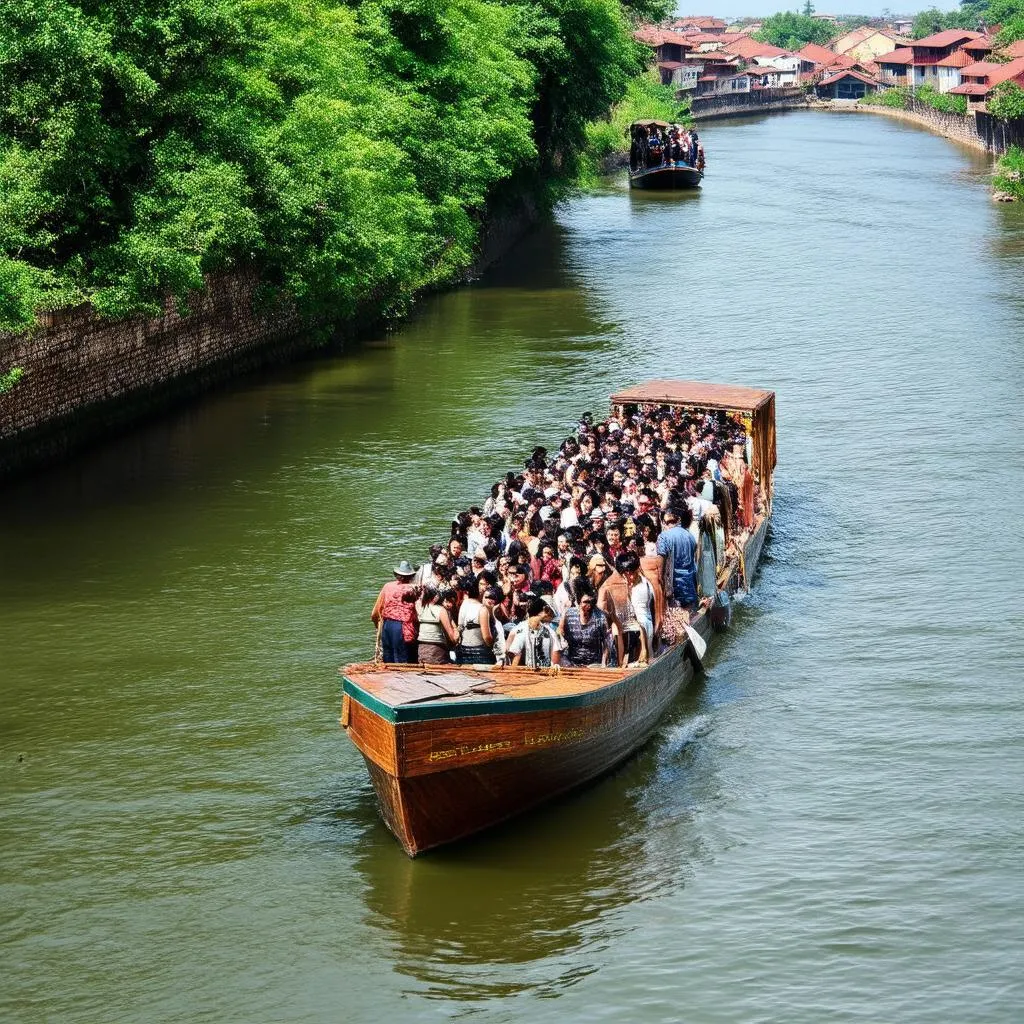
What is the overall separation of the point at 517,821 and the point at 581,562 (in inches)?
103

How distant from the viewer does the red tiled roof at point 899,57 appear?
164 m

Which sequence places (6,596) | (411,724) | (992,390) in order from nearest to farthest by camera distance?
(411,724), (6,596), (992,390)

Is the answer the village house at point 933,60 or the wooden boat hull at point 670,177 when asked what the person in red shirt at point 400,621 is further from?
the village house at point 933,60

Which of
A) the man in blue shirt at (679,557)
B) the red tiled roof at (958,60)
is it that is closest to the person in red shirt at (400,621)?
the man in blue shirt at (679,557)

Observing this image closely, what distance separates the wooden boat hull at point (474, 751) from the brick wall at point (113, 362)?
1429cm

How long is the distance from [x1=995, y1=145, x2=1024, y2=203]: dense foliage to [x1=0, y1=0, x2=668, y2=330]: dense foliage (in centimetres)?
2462

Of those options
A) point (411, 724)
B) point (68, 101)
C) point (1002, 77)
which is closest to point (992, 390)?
point (68, 101)

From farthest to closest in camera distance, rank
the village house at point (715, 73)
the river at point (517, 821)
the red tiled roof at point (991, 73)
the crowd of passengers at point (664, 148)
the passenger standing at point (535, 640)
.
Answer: the village house at point (715, 73), the red tiled roof at point (991, 73), the crowd of passengers at point (664, 148), the passenger standing at point (535, 640), the river at point (517, 821)

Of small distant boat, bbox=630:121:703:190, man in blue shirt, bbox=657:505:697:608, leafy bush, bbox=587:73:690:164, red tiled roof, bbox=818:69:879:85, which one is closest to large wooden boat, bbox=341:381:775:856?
man in blue shirt, bbox=657:505:697:608

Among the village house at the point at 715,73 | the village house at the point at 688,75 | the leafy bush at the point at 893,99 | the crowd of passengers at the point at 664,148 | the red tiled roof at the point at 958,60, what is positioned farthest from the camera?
the village house at the point at 715,73

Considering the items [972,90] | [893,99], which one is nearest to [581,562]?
[972,90]

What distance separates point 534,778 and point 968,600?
363 inches

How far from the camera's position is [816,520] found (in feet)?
85.2

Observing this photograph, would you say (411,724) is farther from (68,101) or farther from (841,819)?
(68,101)
